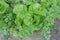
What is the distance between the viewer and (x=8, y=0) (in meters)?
2.20

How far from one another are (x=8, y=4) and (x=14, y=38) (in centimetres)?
46

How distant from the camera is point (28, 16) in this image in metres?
2.02

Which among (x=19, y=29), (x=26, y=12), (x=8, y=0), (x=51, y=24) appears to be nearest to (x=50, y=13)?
(x=51, y=24)

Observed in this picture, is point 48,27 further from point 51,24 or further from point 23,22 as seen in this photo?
point 23,22

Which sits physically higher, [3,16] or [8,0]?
[8,0]

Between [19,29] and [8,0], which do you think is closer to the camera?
[19,29]

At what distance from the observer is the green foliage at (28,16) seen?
2.03 meters

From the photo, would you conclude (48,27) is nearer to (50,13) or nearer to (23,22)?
(50,13)

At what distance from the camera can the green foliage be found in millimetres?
2029

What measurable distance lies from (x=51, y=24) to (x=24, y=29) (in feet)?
1.18

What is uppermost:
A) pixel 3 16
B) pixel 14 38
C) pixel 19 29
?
pixel 3 16

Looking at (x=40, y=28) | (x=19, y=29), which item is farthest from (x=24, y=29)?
(x=40, y=28)

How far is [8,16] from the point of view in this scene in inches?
82.9

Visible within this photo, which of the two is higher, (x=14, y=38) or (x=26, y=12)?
(x=26, y=12)
